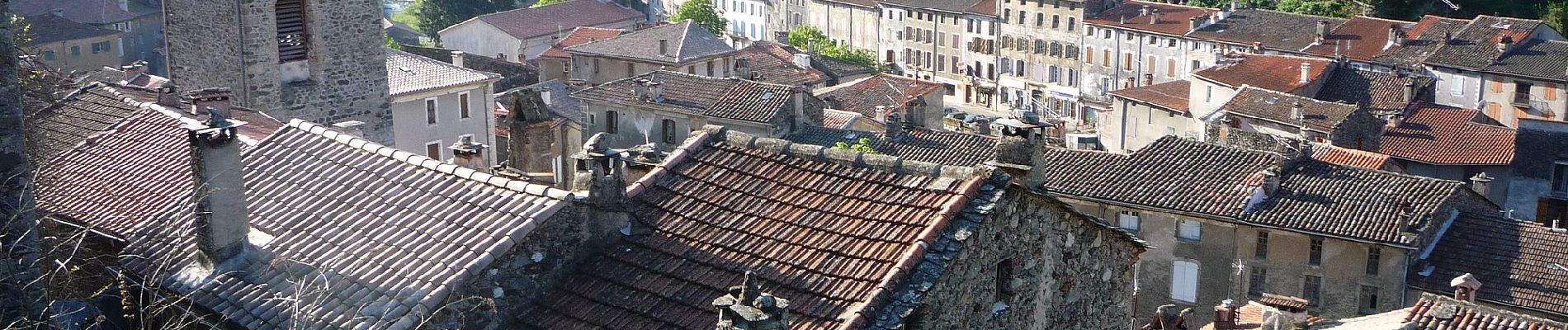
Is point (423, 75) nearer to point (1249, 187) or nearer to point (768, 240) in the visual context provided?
point (1249, 187)

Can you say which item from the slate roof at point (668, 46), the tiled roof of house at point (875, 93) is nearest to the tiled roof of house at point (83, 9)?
the slate roof at point (668, 46)

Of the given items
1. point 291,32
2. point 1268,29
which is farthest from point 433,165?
point 1268,29

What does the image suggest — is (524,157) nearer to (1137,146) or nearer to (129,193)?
(129,193)

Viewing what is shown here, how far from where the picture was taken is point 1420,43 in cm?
6431

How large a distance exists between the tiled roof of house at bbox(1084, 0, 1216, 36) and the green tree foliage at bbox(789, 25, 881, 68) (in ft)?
41.3

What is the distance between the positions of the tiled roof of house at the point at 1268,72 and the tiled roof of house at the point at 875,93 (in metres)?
11.2

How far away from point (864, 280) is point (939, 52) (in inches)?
3242

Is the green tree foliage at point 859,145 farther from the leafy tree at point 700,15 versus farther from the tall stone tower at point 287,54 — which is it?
the leafy tree at point 700,15

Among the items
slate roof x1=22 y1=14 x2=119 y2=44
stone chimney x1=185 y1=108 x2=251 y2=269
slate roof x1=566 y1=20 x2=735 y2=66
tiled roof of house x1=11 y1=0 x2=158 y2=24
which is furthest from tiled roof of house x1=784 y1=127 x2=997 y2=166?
tiled roof of house x1=11 y1=0 x2=158 y2=24

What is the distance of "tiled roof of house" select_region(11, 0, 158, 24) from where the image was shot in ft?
233

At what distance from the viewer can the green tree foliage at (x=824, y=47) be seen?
7912 centimetres

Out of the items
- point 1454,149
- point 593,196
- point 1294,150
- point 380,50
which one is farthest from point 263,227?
point 1454,149

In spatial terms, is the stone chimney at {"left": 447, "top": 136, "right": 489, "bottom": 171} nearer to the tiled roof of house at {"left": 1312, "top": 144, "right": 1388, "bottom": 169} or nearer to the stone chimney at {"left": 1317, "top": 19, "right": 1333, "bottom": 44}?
the tiled roof of house at {"left": 1312, "top": 144, "right": 1388, "bottom": 169}

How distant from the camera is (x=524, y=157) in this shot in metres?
17.8
